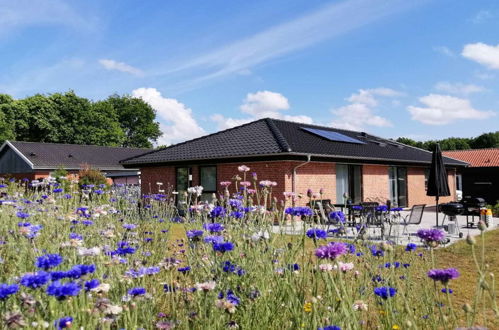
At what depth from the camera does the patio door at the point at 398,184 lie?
18.3m

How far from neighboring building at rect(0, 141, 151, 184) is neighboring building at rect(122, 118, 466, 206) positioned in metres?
9.86

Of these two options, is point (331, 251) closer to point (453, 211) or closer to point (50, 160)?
point (453, 211)

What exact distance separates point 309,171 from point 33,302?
41.8 ft

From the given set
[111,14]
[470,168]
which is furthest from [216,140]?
[470,168]

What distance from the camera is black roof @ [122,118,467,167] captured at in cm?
1374

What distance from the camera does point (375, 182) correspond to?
1684 centimetres

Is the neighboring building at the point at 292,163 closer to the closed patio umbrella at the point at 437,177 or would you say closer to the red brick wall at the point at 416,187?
the red brick wall at the point at 416,187

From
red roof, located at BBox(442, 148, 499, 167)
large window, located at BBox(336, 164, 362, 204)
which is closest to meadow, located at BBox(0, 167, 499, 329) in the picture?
large window, located at BBox(336, 164, 362, 204)

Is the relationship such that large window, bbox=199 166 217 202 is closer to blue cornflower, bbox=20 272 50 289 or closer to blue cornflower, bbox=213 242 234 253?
blue cornflower, bbox=213 242 234 253

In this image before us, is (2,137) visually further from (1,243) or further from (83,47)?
(1,243)

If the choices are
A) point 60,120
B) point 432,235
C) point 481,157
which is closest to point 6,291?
point 432,235

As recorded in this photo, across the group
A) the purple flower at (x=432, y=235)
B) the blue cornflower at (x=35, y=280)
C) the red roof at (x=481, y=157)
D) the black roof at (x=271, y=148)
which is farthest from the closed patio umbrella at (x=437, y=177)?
the red roof at (x=481, y=157)

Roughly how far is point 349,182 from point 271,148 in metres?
4.48

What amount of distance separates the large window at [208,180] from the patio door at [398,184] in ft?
28.3
